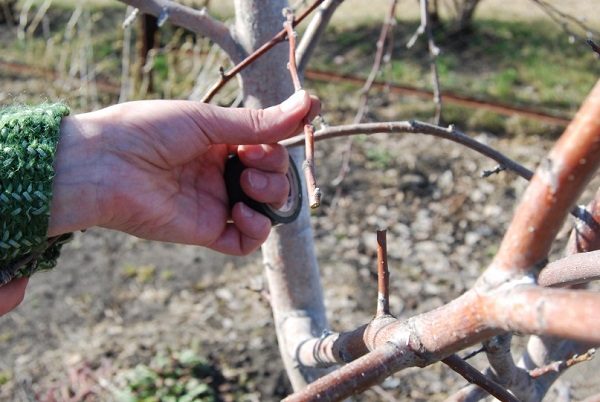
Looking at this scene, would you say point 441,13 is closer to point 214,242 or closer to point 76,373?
point 76,373

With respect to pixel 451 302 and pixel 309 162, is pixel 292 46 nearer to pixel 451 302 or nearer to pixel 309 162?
pixel 309 162

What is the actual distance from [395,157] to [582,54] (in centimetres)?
173

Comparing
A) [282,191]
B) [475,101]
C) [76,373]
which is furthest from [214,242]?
[475,101]

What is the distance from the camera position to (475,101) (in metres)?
4.12

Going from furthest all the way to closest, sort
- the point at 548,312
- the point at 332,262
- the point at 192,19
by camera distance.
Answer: the point at 332,262 < the point at 192,19 < the point at 548,312

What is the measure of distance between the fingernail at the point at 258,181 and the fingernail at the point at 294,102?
19 cm

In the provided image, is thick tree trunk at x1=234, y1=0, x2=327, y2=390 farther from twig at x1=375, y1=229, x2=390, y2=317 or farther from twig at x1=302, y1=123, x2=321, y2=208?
twig at x1=375, y1=229, x2=390, y2=317

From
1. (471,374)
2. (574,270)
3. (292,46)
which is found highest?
(292,46)

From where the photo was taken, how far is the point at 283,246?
65.0 inches

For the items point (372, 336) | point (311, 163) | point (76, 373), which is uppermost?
point (311, 163)

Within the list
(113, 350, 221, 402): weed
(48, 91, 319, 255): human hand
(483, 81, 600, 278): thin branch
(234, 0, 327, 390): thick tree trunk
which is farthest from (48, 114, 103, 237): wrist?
(113, 350, 221, 402): weed

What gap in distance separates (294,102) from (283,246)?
42cm

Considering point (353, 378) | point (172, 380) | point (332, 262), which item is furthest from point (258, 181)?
point (332, 262)

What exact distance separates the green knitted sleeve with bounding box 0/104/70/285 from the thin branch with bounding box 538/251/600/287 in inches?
32.6
